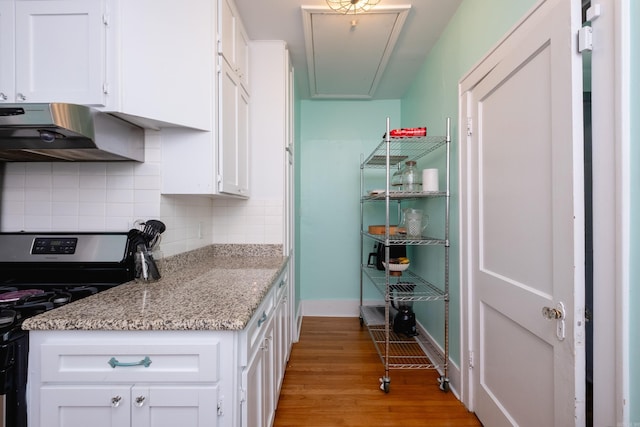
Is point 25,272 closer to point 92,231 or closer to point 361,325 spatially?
point 92,231

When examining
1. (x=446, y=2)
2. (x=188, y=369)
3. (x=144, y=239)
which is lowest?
(x=188, y=369)

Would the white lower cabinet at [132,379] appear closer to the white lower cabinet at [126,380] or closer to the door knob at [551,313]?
the white lower cabinet at [126,380]

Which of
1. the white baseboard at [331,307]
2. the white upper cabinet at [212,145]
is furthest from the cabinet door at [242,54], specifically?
the white baseboard at [331,307]

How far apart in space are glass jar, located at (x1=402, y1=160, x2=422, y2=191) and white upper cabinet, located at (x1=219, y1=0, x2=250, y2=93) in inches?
53.0

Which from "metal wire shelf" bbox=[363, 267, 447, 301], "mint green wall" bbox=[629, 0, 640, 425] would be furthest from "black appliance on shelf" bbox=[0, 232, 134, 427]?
"mint green wall" bbox=[629, 0, 640, 425]

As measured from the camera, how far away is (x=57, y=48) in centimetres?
117

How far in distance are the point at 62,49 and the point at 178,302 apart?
1217 millimetres

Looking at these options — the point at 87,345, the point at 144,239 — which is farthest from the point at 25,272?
the point at 87,345

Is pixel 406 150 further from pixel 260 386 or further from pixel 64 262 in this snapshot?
pixel 64 262

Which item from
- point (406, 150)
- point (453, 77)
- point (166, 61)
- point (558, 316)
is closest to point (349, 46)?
point (453, 77)

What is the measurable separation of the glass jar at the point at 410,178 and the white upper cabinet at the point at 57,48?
188 cm

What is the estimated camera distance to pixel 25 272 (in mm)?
1323

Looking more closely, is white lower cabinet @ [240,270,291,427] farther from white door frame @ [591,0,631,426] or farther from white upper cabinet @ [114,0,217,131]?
white door frame @ [591,0,631,426]

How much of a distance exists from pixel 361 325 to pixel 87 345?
236 centimetres
